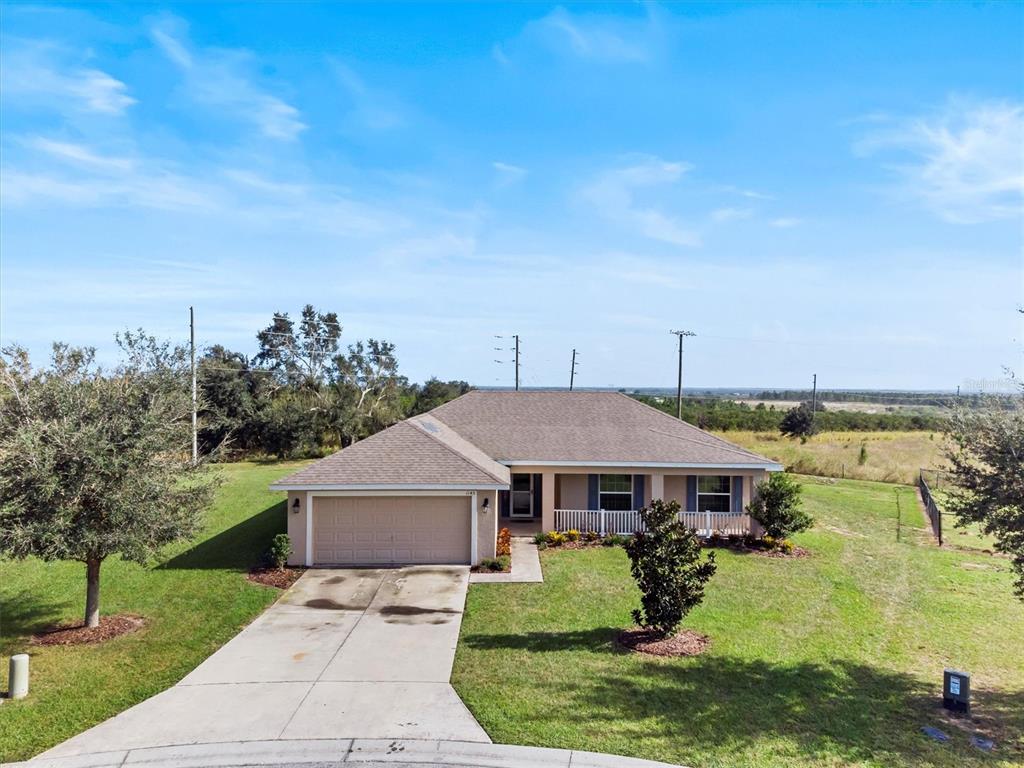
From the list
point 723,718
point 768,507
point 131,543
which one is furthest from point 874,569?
point 131,543

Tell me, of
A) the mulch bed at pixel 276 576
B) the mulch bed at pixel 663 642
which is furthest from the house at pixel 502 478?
the mulch bed at pixel 663 642

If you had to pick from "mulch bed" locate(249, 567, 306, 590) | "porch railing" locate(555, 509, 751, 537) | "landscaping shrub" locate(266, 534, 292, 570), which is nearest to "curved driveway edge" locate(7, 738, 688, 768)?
"mulch bed" locate(249, 567, 306, 590)

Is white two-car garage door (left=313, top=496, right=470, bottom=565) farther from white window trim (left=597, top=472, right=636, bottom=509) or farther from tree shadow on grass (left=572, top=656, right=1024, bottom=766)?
tree shadow on grass (left=572, top=656, right=1024, bottom=766)

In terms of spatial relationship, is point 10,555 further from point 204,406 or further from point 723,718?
point 723,718

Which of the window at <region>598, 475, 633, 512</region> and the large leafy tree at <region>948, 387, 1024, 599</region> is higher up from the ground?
the large leafy tree at <region>948, 387, 1024, 599</region>

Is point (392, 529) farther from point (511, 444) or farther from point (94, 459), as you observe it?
point (94, 459)

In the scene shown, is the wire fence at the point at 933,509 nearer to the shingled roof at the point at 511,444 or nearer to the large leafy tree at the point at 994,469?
the shingled roof at the point at 511,444
